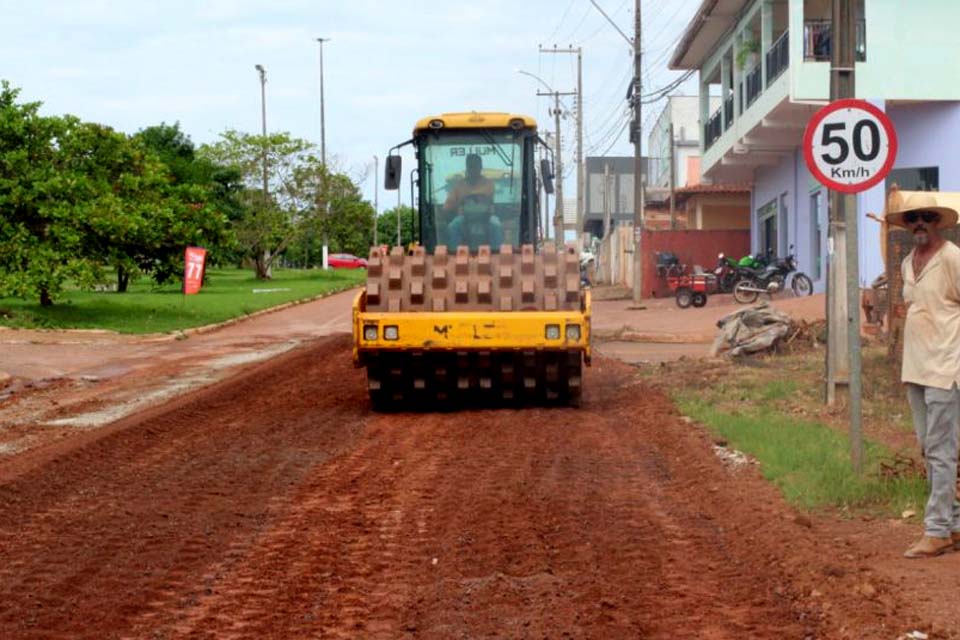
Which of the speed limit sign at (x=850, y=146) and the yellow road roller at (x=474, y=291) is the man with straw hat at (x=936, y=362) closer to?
the speed limit sign at (x=850, y=146)

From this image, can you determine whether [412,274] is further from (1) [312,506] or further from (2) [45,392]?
(2) [45,392]

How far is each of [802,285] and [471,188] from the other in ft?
54.8

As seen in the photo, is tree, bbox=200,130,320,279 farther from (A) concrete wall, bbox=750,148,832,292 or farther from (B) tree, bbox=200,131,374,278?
(A) concrete wall, bbox=750,148,832,292

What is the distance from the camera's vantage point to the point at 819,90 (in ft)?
86.0

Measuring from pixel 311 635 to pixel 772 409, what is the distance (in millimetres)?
8774

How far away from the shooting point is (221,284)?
57688 mm

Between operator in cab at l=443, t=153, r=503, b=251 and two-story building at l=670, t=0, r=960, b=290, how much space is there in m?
6.72

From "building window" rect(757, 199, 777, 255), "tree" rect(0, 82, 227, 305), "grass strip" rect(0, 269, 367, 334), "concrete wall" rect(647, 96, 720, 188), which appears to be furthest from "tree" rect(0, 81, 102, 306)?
"concrete wall" rect(647, 96, 720, 188)

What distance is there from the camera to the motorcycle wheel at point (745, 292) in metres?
32.2

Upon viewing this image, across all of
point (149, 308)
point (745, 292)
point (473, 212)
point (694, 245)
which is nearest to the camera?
point (473, 212)

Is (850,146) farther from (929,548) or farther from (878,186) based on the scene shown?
(878,186)

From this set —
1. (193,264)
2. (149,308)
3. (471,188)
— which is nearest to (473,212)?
(471,188)

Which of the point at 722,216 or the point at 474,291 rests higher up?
the point at 722,216

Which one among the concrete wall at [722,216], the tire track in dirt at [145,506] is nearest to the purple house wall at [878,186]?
the tire track in dirt at [145,506]
